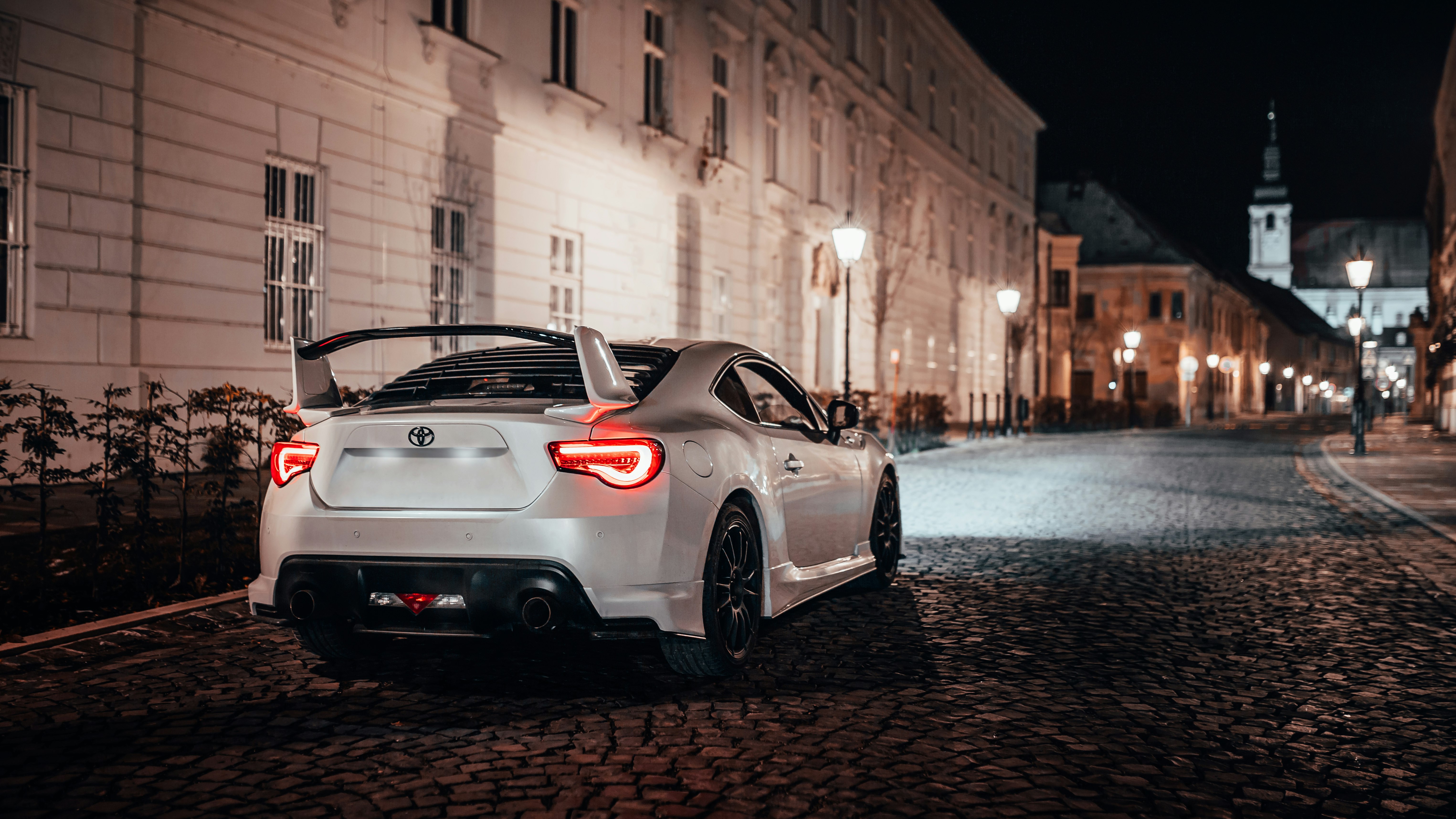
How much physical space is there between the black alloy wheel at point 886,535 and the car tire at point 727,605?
6.97 ft

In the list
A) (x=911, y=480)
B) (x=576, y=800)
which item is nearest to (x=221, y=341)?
(x=911, y=480)

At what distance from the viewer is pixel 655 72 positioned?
2373 cm

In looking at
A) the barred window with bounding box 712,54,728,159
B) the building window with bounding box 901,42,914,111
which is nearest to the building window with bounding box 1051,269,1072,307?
the building window with bounding box 901,42,914,111

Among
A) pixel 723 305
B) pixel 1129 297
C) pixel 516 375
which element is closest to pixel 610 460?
pixel 516 375

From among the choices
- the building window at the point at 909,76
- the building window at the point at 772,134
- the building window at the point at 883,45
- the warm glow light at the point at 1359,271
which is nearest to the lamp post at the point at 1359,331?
the warm glow light at the point at 1359,271

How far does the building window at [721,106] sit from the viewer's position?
26.0m

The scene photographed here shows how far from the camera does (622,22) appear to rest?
72.7 ft

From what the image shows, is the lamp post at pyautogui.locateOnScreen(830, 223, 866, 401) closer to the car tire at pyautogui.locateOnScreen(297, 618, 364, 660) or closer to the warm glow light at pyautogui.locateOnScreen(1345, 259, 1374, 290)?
the warm glow light at pyautogui.locateOnScreen(1345, 259, 1374, 290)

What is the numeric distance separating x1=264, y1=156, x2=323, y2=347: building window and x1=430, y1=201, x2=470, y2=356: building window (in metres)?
2.02

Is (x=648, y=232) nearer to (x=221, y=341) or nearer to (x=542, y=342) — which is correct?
(x=221, y=341)

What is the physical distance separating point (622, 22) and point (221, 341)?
10445 millimetres

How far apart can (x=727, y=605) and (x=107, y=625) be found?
10.6 feet

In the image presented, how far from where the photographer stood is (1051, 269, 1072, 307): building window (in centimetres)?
6862

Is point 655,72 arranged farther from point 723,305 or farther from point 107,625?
point 107,625
